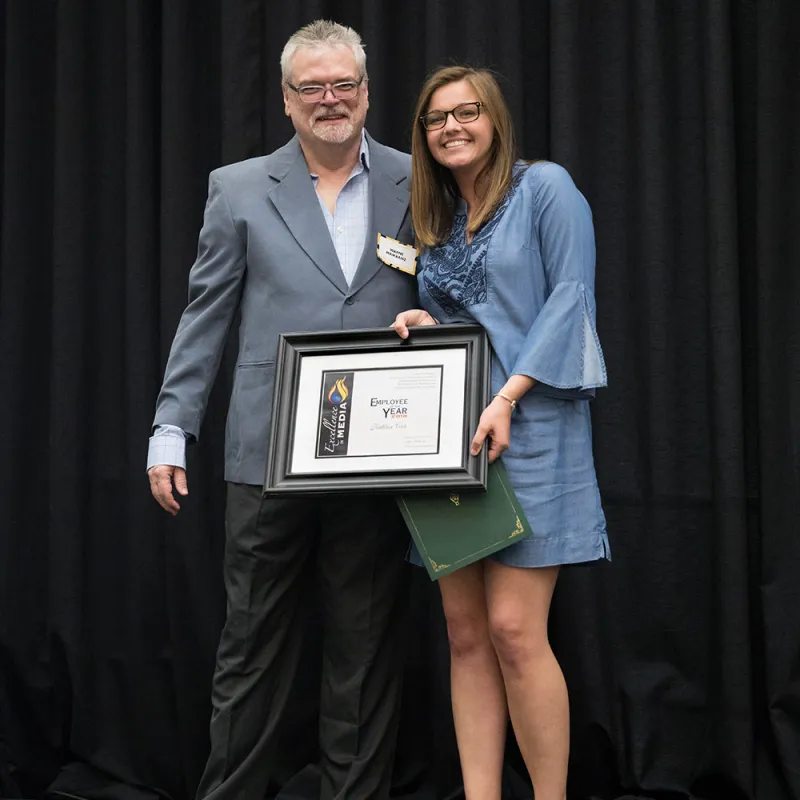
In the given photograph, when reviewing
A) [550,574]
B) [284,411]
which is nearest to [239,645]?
[284,411]

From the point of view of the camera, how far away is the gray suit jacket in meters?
2.18

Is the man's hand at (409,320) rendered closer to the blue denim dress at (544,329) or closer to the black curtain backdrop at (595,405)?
the blue denim dress at (544,329)

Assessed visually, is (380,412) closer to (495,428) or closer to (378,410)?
(378,410)

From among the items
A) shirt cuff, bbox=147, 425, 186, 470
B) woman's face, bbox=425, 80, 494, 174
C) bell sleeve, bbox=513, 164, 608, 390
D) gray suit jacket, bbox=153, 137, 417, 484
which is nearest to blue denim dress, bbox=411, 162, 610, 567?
bell sleeve, bbox=513, 164, 608, 390

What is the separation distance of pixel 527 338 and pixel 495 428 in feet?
0.62

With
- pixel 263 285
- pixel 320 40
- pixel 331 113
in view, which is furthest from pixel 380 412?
pixel 320 40

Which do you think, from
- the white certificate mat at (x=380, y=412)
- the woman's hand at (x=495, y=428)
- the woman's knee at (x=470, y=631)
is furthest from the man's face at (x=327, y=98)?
the woman's knee at (x=470, y=631)

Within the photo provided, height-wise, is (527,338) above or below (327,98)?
below

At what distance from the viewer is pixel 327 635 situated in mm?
2320

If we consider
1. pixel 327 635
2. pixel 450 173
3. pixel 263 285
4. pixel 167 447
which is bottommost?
pixel 327 635

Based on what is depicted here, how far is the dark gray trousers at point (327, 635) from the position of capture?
224cm

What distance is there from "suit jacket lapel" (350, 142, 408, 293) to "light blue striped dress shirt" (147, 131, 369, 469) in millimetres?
21

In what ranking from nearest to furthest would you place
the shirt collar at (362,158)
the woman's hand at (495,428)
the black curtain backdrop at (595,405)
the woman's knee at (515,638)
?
the woman's hand at (495,428) < the woman's knee at (515,638) < the shirt collar at (362,158) < the black curtain backdrop at (595,405)

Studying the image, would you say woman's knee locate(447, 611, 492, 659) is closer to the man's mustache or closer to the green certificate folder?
the green certificate folder
